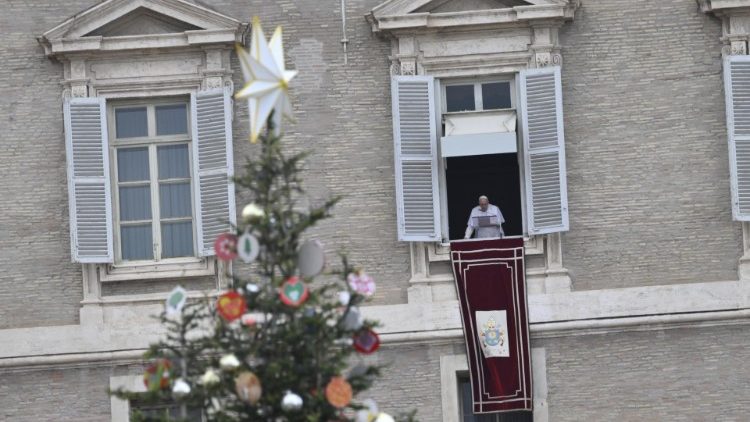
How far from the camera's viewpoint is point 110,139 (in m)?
35.1

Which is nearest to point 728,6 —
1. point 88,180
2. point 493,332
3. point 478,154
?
point 478,154

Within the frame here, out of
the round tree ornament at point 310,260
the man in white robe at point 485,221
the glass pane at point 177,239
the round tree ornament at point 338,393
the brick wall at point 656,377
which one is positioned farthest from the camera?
the glass pane at point 177,239

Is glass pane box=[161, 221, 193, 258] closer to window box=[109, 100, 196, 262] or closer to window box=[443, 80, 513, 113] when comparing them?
window box=[109, 100, 196, 262]

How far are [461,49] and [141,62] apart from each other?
3.80 metres

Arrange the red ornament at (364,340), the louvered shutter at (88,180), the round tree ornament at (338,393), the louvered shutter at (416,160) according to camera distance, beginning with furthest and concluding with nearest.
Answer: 1. the louvered shutter at (88,180)
2. the louvered shutter at (416,160)
3. the red ornament at (364,340)
4. the round tree ornament at (338,393)

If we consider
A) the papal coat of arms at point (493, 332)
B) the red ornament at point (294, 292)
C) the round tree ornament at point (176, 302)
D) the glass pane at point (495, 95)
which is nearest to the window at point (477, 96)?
the glass pane at point (495, 95)

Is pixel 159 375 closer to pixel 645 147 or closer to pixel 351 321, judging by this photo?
pixel 351 321

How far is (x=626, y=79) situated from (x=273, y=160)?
8.35 m

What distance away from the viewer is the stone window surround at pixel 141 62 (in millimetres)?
34781

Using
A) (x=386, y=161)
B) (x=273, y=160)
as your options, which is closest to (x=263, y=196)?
(x=273, y=160)

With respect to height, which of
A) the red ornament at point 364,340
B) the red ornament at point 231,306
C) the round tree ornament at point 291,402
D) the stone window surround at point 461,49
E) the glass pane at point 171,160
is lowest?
the round tree ornament at point 291,402

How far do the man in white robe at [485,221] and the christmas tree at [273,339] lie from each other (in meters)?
7.28

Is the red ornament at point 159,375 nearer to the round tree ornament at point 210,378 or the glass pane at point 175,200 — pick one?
the round tree ornament at point 210,378

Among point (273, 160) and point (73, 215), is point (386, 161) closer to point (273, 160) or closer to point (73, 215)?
point (73, 215)
